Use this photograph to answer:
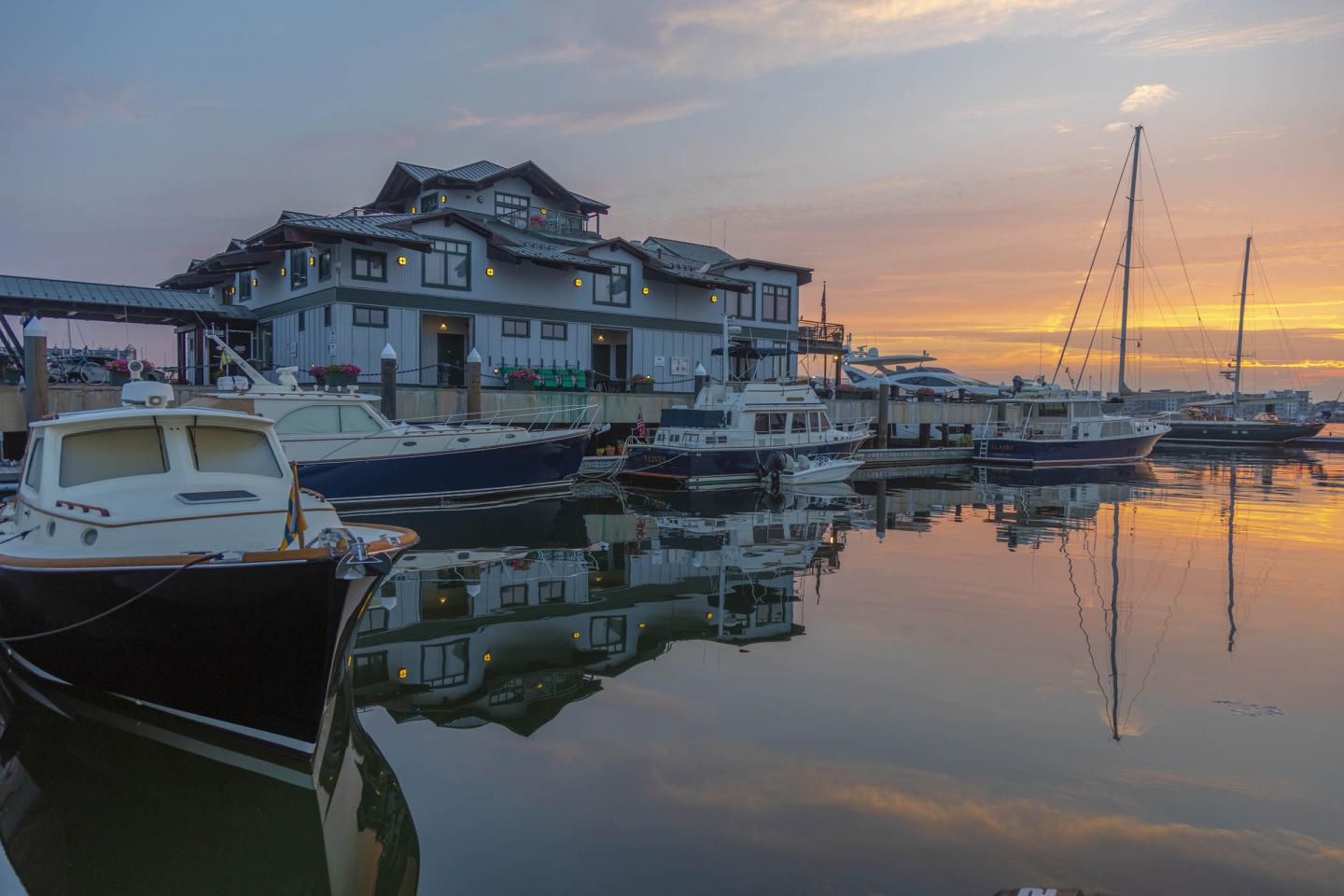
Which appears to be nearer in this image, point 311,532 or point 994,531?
point 311,532

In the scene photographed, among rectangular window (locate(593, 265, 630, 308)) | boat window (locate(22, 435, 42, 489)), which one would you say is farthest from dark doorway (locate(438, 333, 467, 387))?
boat window (locate(22, 435, 42, 489))

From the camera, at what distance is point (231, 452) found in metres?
9.04

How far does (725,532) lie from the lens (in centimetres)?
1900

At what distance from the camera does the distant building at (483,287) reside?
29.3 metres

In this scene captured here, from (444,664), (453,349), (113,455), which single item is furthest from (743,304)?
(113,455)

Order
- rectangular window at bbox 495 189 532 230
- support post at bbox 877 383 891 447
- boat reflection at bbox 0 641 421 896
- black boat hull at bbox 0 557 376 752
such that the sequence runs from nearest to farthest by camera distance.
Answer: boat reflection at bbox 0 641 421 896 < black boat hull at bbox 0 557 376 752 < rectangular window at bbox 495 189 532 230 < support post at bbox 877 383 891 447

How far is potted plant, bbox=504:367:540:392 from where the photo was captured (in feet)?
95.8

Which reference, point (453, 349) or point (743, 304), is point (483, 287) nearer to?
point (453, 349)

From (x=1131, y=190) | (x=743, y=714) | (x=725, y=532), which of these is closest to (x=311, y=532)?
(x=743, y=714)

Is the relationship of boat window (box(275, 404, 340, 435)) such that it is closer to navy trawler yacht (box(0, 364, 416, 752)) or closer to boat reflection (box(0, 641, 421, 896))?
navy trawler yacht (box(0, 364, 416, 752))

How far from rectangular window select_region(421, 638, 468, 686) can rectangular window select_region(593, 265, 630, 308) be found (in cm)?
2645

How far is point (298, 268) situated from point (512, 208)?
9377mm

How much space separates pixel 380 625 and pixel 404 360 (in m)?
21.0

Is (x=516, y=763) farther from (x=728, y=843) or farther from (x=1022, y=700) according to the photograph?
(x=1022, y=700)
